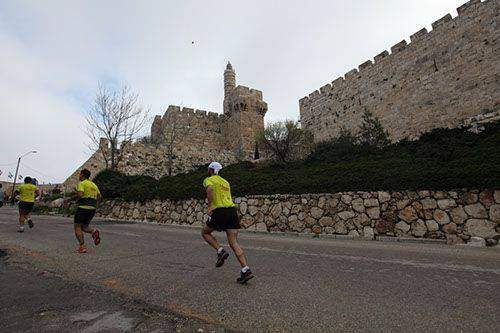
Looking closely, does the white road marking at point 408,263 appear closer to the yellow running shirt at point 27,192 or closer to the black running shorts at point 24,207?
the black running shorts at point 24,207

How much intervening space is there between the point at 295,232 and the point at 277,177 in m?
2.97

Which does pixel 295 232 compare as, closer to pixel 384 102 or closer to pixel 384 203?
pixel 384 203

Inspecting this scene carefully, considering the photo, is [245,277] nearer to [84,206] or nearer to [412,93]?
[84,206]

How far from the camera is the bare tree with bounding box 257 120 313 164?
22.0m

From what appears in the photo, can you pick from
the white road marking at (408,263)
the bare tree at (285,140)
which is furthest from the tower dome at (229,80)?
the white road marking at (408,263)

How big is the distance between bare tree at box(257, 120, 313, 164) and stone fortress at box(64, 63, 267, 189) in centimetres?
671

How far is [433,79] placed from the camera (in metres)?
16.7

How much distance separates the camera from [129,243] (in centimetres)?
795

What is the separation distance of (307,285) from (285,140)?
60.9ft

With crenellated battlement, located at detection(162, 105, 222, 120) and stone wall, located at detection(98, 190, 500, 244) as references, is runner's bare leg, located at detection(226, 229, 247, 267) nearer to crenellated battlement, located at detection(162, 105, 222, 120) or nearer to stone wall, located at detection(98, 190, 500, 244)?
stone wall, located at detection(98, 190, 500, 244)

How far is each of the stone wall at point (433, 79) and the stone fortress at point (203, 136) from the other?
1247cm

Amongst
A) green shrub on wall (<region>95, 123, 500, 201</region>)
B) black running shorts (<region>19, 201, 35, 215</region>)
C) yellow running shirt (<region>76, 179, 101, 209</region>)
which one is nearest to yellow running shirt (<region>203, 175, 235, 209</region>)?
yellow running shirt (<region>76, 179, 101, 209</region>)

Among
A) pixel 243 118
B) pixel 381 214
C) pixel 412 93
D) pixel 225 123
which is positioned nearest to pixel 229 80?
pixel 225 123

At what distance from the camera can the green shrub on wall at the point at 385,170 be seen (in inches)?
350
